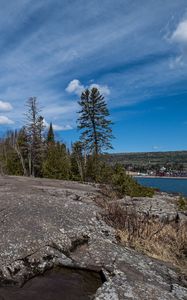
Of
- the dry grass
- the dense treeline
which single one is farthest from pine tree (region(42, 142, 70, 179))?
the dry grass

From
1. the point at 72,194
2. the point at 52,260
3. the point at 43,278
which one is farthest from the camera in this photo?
the point at 72,194

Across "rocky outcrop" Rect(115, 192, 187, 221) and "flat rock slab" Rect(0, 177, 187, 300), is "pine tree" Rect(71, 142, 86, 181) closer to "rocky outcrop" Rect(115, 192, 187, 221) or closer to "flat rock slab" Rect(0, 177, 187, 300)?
"rocky outcrop" Rect(115, 192, 187, 221)

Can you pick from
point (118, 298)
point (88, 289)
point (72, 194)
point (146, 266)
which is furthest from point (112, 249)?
point (72, 194)

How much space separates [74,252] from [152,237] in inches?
82.9

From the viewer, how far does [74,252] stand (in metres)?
7.16

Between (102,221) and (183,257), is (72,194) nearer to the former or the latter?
(102,221)

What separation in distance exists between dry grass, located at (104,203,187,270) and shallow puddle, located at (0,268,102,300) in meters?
1.87

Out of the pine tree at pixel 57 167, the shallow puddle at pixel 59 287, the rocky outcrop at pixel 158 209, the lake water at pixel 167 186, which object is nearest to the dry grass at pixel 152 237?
the rocky outcrop at pixel 158 209

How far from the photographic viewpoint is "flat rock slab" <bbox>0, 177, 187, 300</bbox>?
5.63 metres

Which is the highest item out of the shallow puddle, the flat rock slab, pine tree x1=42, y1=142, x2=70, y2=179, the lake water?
pine tree x1=42, y1=142, x2=70, y2=179

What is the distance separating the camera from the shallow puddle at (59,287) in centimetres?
549

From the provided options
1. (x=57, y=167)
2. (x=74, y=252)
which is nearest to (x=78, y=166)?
(x=57, y=167)

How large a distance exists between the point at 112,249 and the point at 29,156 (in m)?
29.6

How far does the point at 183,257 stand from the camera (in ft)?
24.8
